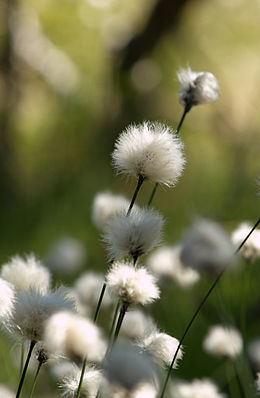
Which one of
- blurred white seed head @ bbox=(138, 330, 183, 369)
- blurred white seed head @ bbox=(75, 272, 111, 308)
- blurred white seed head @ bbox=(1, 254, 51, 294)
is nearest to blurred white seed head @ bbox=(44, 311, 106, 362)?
blurred white seed head @ bbox=(138, 330, 183, 369)

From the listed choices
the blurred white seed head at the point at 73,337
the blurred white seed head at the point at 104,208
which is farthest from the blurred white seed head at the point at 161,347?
the blurred white seed head at the point at 104,208

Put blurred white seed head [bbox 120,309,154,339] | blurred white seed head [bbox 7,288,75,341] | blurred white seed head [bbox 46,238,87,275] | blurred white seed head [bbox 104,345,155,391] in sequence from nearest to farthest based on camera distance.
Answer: blurred white seed head [bbox 104,345,155,391], blurred white seed head [bbox 7,288,75,341], blurred white seed head [bbox 120,309,154,339], blurred white seed head [bbox 46,238,87,275]

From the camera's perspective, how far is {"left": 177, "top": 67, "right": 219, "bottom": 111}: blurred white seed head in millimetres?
630

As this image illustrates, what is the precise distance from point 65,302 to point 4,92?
343cm

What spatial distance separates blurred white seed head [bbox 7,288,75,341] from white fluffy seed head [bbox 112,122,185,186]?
0.16 meters

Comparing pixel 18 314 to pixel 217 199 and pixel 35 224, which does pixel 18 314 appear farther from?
pixel 217 199

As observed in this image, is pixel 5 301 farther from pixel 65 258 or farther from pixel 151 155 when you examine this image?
pixel 65 258

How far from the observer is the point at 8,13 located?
341 cm

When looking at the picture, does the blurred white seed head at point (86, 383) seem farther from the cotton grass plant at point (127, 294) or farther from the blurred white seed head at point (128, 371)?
the blurred white seed head at point (128, 371)

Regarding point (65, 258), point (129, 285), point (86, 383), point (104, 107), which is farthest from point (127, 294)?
point (104, 107)

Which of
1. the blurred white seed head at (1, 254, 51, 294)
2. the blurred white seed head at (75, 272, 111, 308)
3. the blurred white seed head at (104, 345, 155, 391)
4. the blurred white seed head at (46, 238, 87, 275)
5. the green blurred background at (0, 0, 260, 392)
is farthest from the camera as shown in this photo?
the green blurred background at (0, 0, 260, 392)

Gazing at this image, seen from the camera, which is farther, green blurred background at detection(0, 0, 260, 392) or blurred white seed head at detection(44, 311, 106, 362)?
green blurred background at detection(0, 0, 260, 392)

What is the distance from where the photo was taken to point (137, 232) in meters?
0.47

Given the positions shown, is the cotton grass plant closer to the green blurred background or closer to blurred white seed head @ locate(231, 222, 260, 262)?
blurred white seed head @ locate(231, 222, 260, 262)
